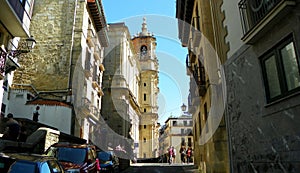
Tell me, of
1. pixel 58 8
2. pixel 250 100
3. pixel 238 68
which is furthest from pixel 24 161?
pixel 58 8

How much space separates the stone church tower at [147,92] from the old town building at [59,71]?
105 feet

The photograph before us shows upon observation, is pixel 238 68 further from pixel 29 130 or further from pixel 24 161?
pixel 29 130

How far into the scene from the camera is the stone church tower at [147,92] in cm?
5534

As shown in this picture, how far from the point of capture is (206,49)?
41.7ft

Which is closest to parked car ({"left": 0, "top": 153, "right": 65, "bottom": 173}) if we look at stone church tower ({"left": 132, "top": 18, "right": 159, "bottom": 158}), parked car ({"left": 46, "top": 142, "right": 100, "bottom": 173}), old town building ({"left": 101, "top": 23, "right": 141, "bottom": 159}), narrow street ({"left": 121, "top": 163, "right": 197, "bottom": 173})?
parked car ({"left": 46, "top": 142, "right": 100, "bottom": 173})

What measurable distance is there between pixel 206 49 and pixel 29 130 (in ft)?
34.4

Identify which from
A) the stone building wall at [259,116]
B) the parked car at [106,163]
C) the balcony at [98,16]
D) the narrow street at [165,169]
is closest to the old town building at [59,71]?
the balcony at [98,16]

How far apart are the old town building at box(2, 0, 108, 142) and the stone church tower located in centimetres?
3186

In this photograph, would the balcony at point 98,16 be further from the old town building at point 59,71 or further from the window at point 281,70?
the window at point 281,70

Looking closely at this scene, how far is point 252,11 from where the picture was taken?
22.2ft

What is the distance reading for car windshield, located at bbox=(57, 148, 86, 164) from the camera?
8.91 meters

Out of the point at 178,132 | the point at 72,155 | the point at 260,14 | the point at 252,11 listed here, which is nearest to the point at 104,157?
the point at 72,155

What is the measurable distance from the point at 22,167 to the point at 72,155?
5039 mm

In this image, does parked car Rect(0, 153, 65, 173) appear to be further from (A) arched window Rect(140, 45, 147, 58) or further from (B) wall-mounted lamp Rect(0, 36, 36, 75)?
(A) arched window Rect(140, 45, 147, 58)
